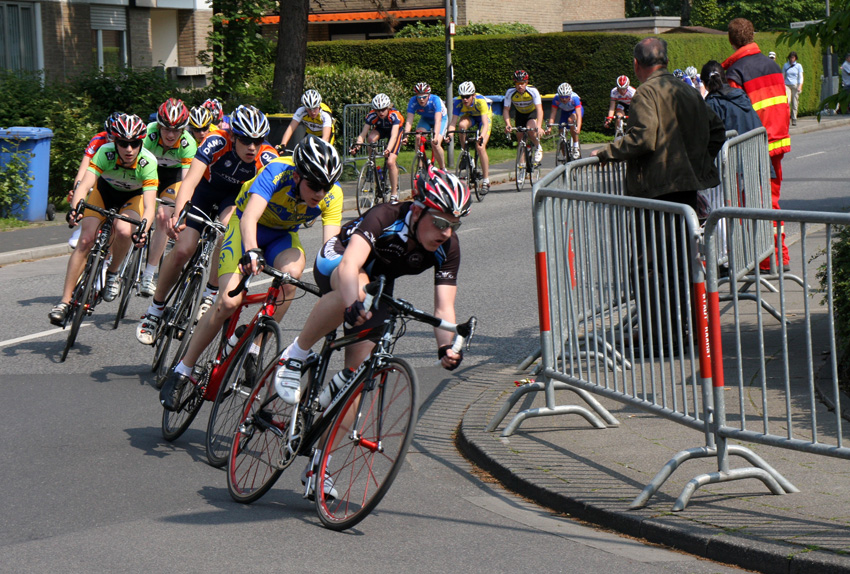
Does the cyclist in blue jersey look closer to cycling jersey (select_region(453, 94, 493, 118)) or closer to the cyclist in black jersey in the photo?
cycling jersey (select_region(453, 94, 493, 118))

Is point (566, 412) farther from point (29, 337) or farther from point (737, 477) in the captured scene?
point (29, 337)

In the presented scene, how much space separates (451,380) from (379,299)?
312 centimetres

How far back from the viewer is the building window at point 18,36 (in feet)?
84.7

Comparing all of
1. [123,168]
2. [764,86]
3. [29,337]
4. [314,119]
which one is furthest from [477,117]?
[29,337]

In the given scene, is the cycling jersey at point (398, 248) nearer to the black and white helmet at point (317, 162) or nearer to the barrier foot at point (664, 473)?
the black and white helmet at point (317, 162)

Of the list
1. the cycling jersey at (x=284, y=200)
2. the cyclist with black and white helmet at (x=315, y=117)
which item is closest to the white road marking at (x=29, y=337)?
the cycling jersey at (x=284, y=200)

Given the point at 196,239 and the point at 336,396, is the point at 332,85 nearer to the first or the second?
the point at 196,239

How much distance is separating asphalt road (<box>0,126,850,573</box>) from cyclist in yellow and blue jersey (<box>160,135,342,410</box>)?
0.71 metres

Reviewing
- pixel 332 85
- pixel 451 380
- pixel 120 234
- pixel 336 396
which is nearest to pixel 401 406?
pixel 336 396

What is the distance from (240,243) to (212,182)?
2166mm

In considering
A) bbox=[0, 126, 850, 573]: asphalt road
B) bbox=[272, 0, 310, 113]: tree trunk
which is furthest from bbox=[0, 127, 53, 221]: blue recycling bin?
bbox=[0, 126, 850, 573]: asphalt road

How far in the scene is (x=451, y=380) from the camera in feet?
26.1

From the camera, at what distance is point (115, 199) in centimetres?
966

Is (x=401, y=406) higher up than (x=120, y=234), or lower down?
lower down
